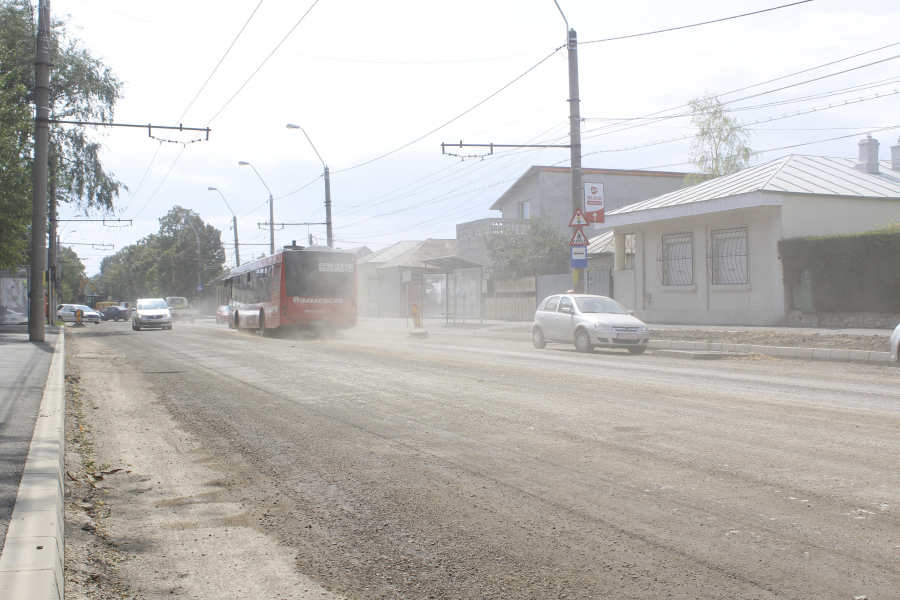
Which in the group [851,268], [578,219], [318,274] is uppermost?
[578,219]

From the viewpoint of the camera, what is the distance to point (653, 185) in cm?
4606

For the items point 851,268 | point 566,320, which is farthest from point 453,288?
point 851,268

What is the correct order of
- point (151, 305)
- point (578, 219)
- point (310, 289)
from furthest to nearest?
point (151, 305), point (310, 289), point (578, 219)

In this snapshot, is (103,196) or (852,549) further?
(103,196)

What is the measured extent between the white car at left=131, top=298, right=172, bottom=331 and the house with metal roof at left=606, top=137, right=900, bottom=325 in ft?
73.1

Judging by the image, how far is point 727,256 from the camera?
73.7 ft

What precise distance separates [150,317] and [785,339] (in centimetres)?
2928

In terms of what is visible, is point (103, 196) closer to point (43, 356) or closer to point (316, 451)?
point (43, 356)

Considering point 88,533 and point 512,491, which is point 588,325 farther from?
point 88,533

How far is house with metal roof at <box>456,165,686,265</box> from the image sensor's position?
136ft

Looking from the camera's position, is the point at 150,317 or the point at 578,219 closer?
the point at 578,219

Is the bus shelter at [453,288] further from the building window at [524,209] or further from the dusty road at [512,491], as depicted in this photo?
the dusty road at [512,491]

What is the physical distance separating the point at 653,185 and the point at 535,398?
133 feet

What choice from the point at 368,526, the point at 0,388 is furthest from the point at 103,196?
the point at 368,526
